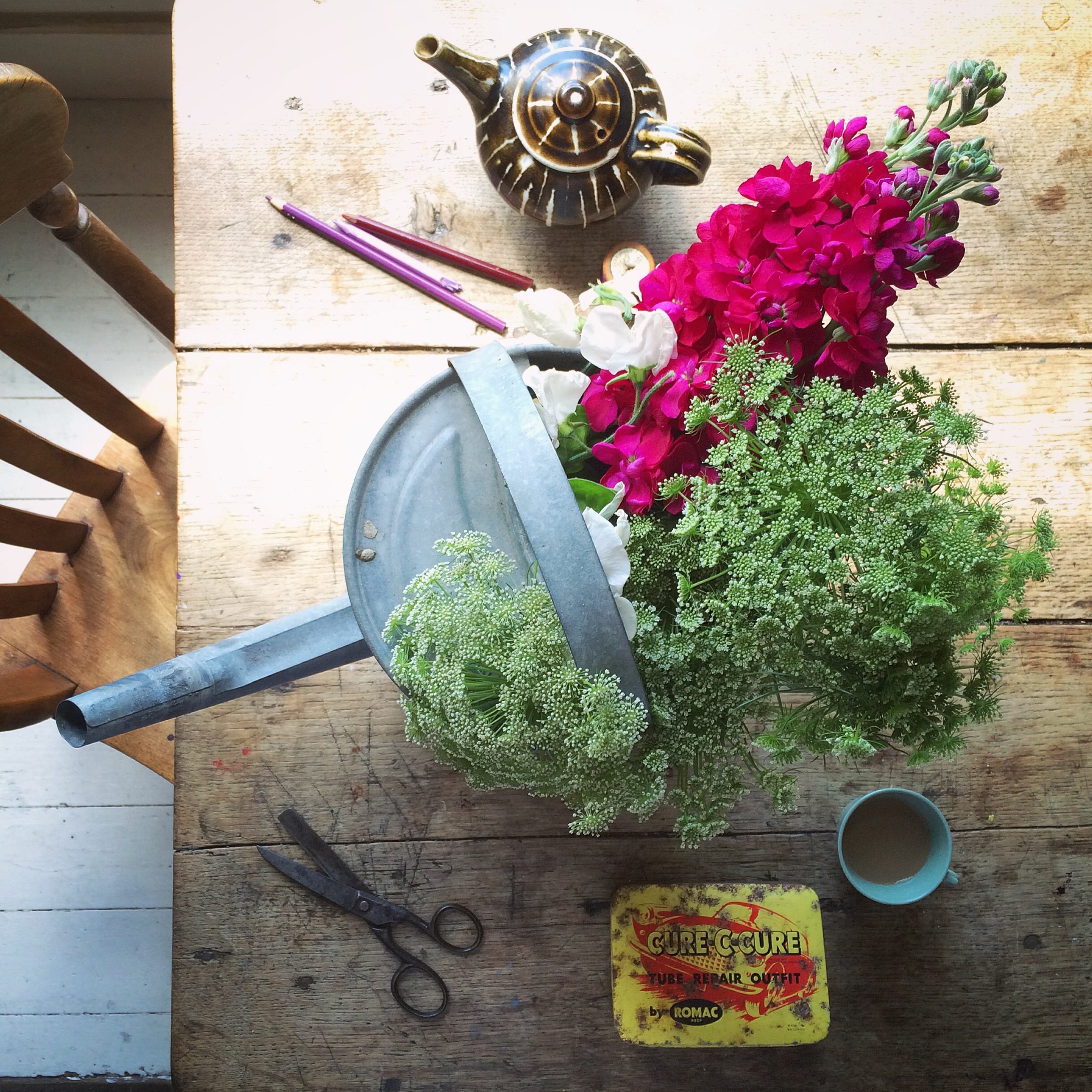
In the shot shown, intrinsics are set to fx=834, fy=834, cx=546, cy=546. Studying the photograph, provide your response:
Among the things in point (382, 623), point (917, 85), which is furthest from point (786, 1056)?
point (917, 85)

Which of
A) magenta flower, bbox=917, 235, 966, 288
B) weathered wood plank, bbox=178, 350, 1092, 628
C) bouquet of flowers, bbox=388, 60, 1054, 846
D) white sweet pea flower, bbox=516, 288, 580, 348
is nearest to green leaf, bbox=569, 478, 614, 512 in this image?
bouquet of flowers, bbox=388, 60, 1054, 846

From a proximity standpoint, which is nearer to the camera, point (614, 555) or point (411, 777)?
point (614, 555)

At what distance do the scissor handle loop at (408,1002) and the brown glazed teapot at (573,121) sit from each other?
0.73 m

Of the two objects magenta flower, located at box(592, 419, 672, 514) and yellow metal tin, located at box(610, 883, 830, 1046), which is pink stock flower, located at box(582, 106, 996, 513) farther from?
yellow metal tin, located at box(610, 883, 830, 1046)

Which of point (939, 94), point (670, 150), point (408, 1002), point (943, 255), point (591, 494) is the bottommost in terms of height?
point (408, 1002)

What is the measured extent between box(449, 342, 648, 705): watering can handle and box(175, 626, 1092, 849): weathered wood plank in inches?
15.9

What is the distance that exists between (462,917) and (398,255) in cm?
66

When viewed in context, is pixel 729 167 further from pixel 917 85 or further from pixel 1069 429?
pixel 1069 429

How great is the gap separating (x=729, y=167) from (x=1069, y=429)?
1.44ft

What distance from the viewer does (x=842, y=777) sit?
826mm

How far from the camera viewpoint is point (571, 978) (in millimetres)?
804

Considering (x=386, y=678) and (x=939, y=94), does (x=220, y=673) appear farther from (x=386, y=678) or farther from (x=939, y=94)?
(x=939, y=94)

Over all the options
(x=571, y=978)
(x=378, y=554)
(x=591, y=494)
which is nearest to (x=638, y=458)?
(x=591, y=494)

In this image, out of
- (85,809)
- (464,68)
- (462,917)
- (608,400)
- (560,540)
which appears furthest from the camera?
(85,809)
